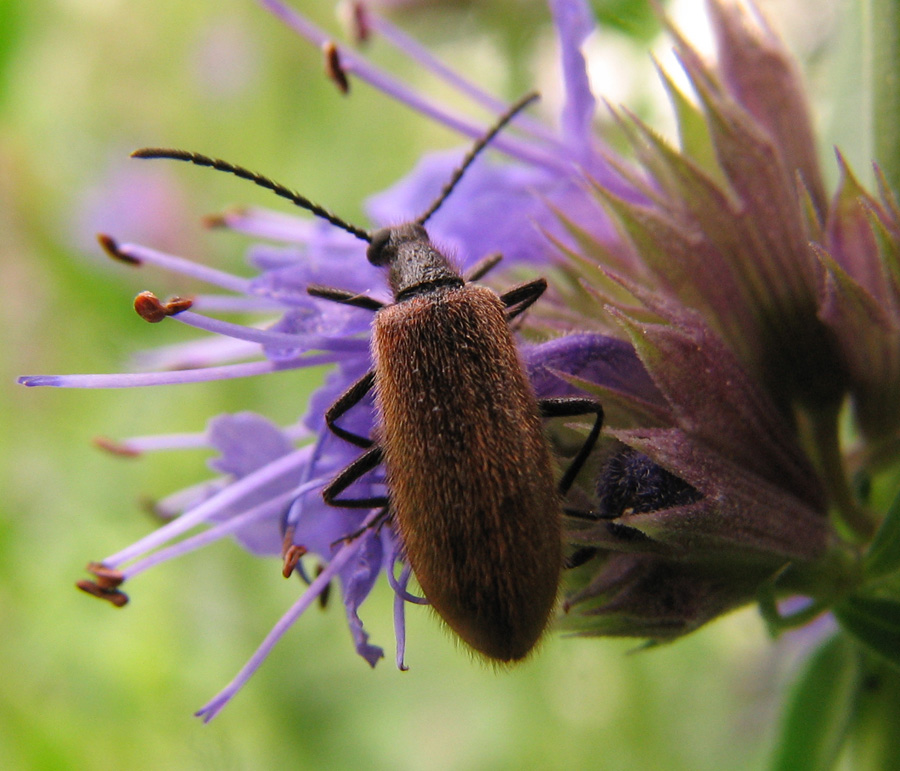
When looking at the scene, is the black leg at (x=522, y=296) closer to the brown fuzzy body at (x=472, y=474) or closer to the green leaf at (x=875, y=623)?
the brown fuzzy body at (x=472, y=474)

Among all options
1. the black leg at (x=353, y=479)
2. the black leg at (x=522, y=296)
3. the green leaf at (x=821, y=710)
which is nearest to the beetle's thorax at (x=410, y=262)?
the black leg at (x=522, y=296)

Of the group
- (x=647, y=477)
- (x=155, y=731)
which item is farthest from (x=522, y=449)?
(x=155, y=731)

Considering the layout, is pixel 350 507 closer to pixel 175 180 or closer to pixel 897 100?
pixel 897 100

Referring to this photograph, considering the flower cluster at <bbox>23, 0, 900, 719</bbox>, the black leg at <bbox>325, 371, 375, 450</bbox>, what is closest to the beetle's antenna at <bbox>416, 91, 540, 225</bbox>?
the flower cluster at <bbox>23, 0, 900, 719</bbox>

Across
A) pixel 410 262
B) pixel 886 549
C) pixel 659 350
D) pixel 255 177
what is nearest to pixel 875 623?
pixel 886 549

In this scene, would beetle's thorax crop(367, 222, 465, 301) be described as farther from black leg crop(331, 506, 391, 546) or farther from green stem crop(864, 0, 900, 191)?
green stem crop(864, 0, 900, 191)

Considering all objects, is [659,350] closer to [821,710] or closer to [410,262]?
[410,262]
